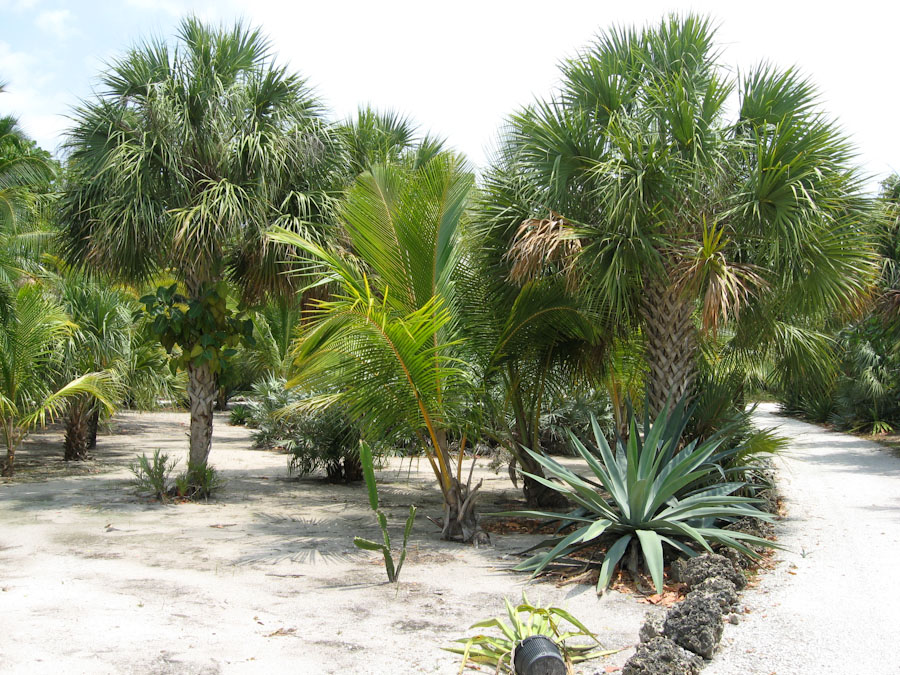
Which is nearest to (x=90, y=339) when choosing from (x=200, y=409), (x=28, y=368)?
(x=28, y=368)

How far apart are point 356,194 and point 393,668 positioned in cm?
506

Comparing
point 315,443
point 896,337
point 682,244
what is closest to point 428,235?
point 682,244

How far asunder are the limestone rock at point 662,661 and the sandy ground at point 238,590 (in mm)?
402

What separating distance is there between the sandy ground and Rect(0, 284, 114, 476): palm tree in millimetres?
1219

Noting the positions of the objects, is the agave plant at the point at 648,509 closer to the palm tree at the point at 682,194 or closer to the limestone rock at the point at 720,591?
Answer: the limestone rock at the point at 720,591

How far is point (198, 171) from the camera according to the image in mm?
9562

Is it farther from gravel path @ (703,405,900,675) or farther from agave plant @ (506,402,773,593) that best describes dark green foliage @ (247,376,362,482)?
gravel path @ (703,405,900,675)

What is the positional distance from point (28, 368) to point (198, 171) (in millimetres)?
4213

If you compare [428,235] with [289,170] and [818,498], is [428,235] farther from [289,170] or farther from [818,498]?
[818,498]

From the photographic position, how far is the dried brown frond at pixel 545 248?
700 centimetres

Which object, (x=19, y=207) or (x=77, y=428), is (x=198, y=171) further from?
(x=77, y=428)

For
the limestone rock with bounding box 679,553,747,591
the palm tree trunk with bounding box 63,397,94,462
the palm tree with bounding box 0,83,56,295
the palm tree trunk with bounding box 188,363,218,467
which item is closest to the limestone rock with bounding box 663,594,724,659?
the limestone rock with bounding box 679,553,747,591

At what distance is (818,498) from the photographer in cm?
893

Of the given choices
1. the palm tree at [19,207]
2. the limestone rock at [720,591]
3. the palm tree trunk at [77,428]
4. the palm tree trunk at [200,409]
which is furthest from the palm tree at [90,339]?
the limestone rock at [720,591]
